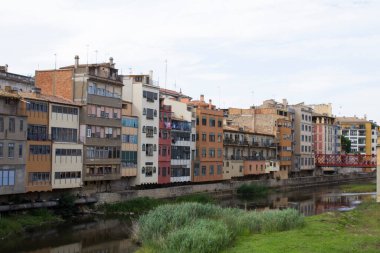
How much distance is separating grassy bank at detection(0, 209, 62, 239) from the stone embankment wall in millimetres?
8192

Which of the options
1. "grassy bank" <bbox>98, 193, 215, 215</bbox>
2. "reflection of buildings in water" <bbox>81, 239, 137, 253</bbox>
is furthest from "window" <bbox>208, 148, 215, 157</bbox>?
"reflection of buildings in water" <bbox>81, 239, 137, 253</bbox>

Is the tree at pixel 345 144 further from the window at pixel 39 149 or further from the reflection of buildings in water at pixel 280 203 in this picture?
the window at pixel 39 149

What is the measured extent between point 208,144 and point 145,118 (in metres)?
17.0

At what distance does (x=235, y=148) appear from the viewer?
90062 millimetres

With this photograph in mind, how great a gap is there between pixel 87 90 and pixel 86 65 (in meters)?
2.86

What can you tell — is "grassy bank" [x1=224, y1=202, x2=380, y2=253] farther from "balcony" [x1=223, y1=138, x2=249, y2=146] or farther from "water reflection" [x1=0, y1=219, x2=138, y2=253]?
"balcony" [x1=223, y1=138, x2=249, y2=146]

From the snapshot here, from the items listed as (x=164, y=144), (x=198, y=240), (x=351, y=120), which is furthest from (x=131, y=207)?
(x=351, y=120)

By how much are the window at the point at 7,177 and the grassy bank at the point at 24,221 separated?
9.11 feet

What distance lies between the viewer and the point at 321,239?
30.5 metres

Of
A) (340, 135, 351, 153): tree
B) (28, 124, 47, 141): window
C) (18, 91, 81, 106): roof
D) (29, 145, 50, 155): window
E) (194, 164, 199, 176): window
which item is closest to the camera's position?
(29, 145, 50, 155): window

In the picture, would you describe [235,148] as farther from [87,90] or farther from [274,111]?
[87,90]

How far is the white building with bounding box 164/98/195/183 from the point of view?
236 ft

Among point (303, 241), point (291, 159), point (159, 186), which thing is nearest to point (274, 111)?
point (291, 159)

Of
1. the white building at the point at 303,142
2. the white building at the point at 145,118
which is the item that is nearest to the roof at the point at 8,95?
the white building at the point at 145,118
